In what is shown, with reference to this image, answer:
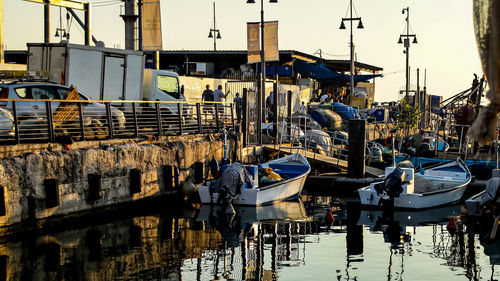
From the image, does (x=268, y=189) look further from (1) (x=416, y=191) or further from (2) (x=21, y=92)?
(2) (x=21, y=92)

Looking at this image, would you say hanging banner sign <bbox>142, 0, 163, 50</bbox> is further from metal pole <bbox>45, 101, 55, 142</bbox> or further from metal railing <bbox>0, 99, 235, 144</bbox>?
metal pole <bbox>45, 101, 55, 142</bbox>

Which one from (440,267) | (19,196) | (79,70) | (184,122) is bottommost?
(440,267)

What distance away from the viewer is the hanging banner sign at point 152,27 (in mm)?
25812

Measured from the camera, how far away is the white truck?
2173 cm

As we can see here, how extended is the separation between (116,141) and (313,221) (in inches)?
237

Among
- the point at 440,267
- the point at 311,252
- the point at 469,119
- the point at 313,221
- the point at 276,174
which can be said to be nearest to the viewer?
the point at 440,267

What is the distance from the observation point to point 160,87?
26.2m

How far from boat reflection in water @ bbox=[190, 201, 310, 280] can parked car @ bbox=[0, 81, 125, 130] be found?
4.25 metres

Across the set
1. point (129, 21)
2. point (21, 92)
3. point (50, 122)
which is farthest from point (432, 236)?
point (129, 21)

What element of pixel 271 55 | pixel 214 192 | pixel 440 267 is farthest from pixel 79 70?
pixel 440 267

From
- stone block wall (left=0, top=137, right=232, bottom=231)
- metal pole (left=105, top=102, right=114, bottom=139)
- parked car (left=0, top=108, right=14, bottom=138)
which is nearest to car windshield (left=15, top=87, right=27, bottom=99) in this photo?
parked car (left=0, top=108, right=14, bottom=138)

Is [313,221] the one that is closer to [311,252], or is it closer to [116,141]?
[311,252]

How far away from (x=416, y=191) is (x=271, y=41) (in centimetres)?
1226

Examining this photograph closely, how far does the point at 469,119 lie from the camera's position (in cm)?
3070
